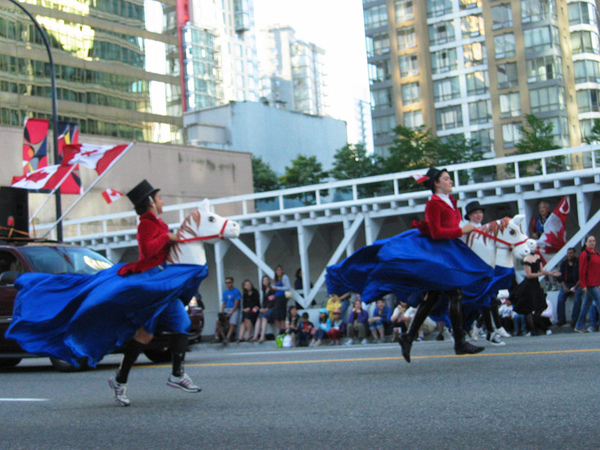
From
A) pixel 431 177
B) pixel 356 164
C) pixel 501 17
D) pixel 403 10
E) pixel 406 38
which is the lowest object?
pixel 431 177

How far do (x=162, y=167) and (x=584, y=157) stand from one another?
123 feet

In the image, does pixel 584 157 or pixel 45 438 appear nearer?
pixel 45 438

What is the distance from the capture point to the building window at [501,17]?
234ft

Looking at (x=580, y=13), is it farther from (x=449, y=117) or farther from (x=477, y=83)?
(x=449, y=117)

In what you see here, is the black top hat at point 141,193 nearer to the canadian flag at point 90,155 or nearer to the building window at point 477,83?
the canadian flag at point 90,155

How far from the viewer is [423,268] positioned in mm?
8500

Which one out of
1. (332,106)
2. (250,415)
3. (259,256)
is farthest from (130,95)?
(332,106)

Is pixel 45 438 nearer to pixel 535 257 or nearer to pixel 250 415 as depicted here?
pixel 250 415

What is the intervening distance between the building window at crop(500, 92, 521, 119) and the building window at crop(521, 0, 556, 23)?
596cm

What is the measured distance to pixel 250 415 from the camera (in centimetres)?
634

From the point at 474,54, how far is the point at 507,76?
15.0ft

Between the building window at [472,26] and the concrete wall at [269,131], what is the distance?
14.0 meters

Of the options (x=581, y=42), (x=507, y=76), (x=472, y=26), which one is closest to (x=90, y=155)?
(x=507, y=76)

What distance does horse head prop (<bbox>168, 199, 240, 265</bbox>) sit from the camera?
7391mm
